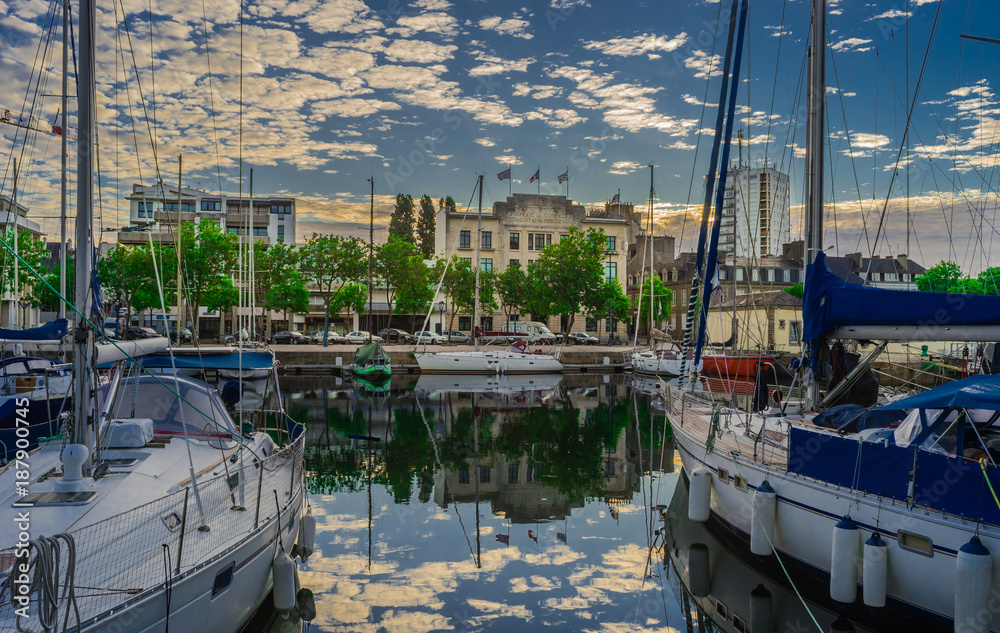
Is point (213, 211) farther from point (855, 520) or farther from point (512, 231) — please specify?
point (855, 520)

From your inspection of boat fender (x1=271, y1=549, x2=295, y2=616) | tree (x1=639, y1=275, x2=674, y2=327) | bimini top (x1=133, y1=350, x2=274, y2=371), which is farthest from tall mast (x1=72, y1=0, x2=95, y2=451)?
tree (x1=639, y1=275, x2=674, y2=327)

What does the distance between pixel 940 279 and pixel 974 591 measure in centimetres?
6162

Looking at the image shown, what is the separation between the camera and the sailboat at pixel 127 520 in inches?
205

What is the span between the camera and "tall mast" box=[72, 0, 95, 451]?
7.34 meters

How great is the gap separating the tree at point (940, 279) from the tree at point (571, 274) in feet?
90.1

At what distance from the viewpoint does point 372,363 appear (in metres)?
39.7

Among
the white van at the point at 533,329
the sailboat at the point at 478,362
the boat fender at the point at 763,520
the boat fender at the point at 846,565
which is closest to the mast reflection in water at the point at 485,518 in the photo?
the boat fender at the point at 763,520

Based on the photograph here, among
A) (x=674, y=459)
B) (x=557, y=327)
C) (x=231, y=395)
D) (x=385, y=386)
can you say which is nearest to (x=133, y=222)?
(x=557, y=327)

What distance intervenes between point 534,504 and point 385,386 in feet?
76.7

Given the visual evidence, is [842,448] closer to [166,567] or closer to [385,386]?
[166,567]

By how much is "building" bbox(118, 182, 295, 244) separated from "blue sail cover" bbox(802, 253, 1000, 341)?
68935 millimetres

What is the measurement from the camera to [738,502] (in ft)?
36.4

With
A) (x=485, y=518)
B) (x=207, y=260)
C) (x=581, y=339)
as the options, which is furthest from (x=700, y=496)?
(x=581, y=339)

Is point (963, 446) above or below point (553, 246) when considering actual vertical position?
below
